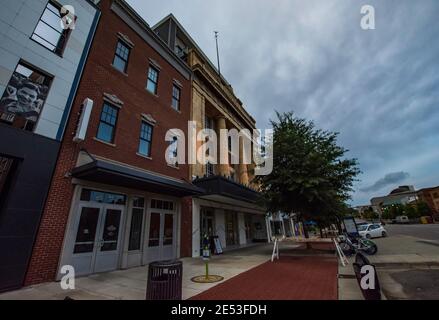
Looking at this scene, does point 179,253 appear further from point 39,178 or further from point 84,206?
point 39,178

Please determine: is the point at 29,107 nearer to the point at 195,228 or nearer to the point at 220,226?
the point at 195,228

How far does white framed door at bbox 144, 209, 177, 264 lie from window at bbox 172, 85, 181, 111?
7.50 m

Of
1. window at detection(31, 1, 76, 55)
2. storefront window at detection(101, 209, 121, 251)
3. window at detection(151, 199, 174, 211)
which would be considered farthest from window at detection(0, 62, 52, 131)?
window at detection(151, 199, 174, 211)

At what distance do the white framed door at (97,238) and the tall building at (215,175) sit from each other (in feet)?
17.7

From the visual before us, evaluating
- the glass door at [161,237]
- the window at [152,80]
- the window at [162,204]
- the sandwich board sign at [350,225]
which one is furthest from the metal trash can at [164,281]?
the sandwich board sign at [350,225]

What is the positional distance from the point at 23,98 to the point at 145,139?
17.9ft

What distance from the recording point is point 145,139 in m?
12.0

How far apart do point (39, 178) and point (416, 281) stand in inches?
503

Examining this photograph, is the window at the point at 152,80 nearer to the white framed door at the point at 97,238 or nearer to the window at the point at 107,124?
the window at the point at 107,124

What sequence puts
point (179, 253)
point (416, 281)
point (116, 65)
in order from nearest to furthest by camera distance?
point (416, 281)
point (116, 65)
point (179, 253)

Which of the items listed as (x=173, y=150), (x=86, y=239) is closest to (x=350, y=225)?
(x=173, y=150)
